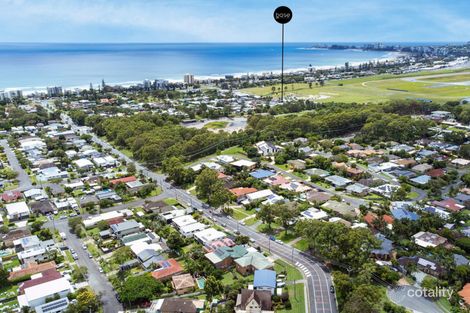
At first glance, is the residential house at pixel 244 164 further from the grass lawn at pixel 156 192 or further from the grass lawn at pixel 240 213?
the grass lawn at pixel 240 213

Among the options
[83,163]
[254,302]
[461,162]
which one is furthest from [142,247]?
[461,162]

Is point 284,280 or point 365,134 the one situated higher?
point 365,134

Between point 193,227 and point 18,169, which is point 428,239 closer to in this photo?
point 193,227

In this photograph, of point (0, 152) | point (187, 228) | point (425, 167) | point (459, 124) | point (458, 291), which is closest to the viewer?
point (458, 291)

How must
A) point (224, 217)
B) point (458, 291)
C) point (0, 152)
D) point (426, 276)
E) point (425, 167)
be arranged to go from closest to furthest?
point (458, 291) < point (426, 276) < point (224, 217) < point (425, 167) < point (0, 152)

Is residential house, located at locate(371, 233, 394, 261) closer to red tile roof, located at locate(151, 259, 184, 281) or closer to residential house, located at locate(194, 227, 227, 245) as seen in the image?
residential house, located at locate(194, 227, 227, 245)

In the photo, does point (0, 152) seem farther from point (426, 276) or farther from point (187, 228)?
point (426, 276)

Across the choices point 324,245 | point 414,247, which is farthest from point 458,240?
point 324,245
